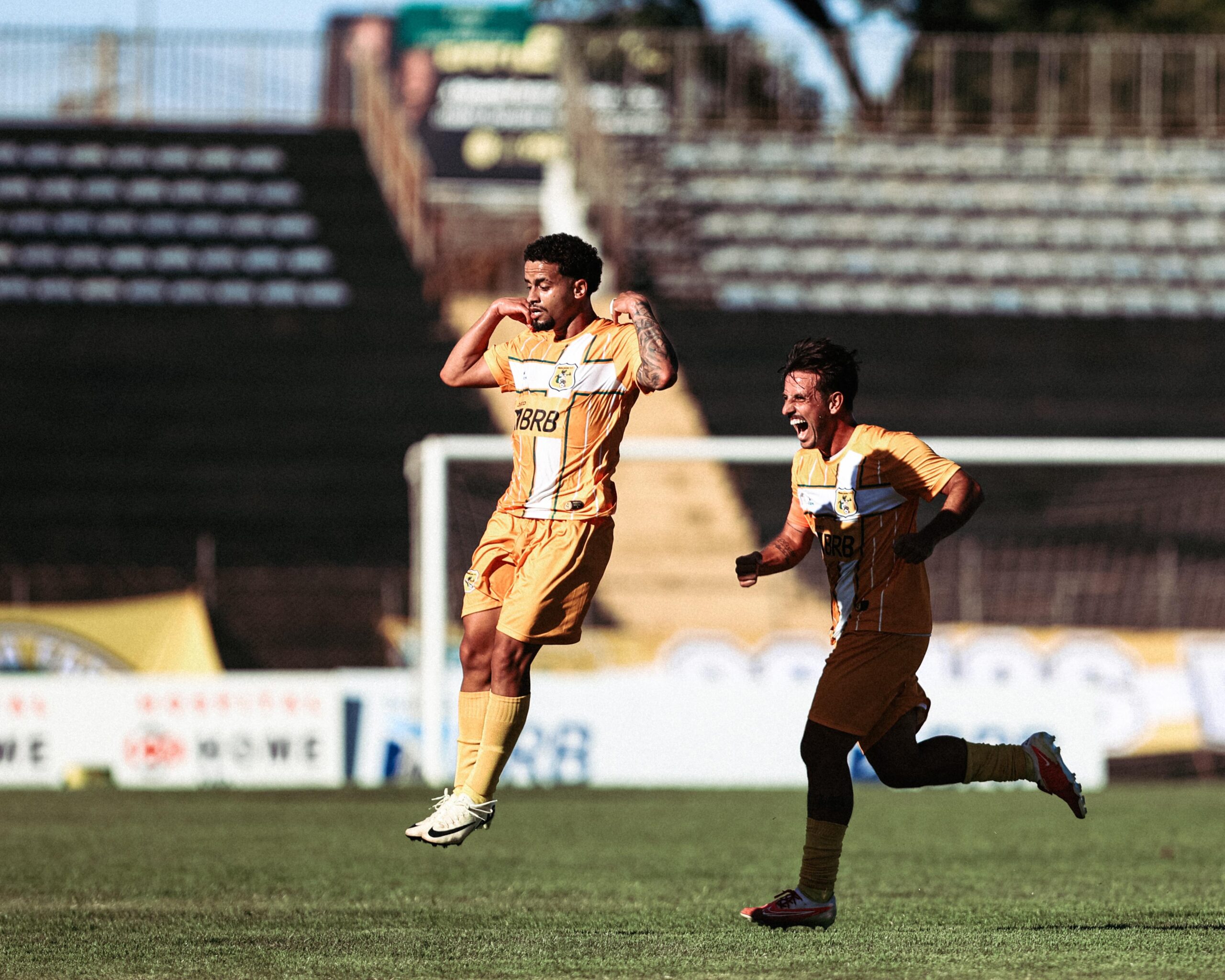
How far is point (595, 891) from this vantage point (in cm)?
791

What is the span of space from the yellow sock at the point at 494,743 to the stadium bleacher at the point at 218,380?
38.5 ft

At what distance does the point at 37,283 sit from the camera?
25.8m

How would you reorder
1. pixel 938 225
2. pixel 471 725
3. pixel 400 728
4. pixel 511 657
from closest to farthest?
pixel 511 657 → pixel 471 725 → pixel 400 728 → pixel 938 225

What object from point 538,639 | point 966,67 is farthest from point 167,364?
point 538,639

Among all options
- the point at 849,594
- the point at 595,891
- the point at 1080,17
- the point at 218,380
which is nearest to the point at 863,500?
the point at 849,594

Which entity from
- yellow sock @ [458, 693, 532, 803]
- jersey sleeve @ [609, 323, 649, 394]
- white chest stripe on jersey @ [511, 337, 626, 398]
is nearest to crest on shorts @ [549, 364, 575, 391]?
white chest stripe on jersey @ [511, 337, 626, 398]

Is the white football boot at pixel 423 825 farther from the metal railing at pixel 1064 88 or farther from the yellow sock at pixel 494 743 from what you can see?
the metal railing at pixel 1064 88

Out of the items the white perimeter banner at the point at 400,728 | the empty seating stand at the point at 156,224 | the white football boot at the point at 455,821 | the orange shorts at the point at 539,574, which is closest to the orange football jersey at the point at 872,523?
the orange shorts at the point at 539,574

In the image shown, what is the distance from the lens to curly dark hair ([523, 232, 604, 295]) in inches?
253

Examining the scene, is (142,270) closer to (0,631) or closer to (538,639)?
(0,631)

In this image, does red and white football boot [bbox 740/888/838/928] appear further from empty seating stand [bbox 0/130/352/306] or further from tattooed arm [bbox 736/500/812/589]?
empty seating stand [bbox 0/130/352/306]

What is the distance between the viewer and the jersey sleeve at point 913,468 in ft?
20.4

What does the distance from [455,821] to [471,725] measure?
0.45 meters

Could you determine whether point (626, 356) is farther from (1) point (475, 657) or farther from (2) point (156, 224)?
(2) point (156, 224)
